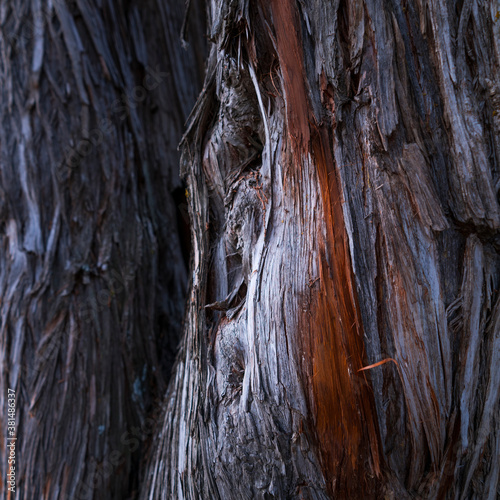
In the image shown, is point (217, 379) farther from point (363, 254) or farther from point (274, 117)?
point (274, 117)

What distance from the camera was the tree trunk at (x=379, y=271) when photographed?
991 millimetres

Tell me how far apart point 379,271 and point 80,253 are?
1.23 meters

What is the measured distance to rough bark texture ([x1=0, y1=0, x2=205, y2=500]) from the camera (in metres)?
1.53

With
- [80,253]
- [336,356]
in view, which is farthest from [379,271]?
[80,253]

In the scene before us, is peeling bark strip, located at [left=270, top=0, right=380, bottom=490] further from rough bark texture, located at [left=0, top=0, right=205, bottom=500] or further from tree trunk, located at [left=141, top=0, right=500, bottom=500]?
rough bark texture, located at [left=0, top=0, right=205, bottom=500]

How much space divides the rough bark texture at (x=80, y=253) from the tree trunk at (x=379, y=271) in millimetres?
717

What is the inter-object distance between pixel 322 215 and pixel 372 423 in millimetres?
541

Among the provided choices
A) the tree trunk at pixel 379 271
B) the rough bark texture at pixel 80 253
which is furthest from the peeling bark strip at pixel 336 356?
the rough bark texture at pixel 80 253

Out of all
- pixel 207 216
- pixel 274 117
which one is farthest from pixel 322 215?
pixel 207 216

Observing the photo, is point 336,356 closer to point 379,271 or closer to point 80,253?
point 379,271

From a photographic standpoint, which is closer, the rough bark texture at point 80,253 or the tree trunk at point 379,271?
the tree trunk at point 379,271

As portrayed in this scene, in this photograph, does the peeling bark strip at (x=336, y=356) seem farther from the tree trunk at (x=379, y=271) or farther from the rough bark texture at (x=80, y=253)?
the rough bark texture at (x=80, y=253)

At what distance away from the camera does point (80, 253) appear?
65.4 inches

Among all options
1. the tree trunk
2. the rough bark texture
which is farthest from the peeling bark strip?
the rough bark texture
